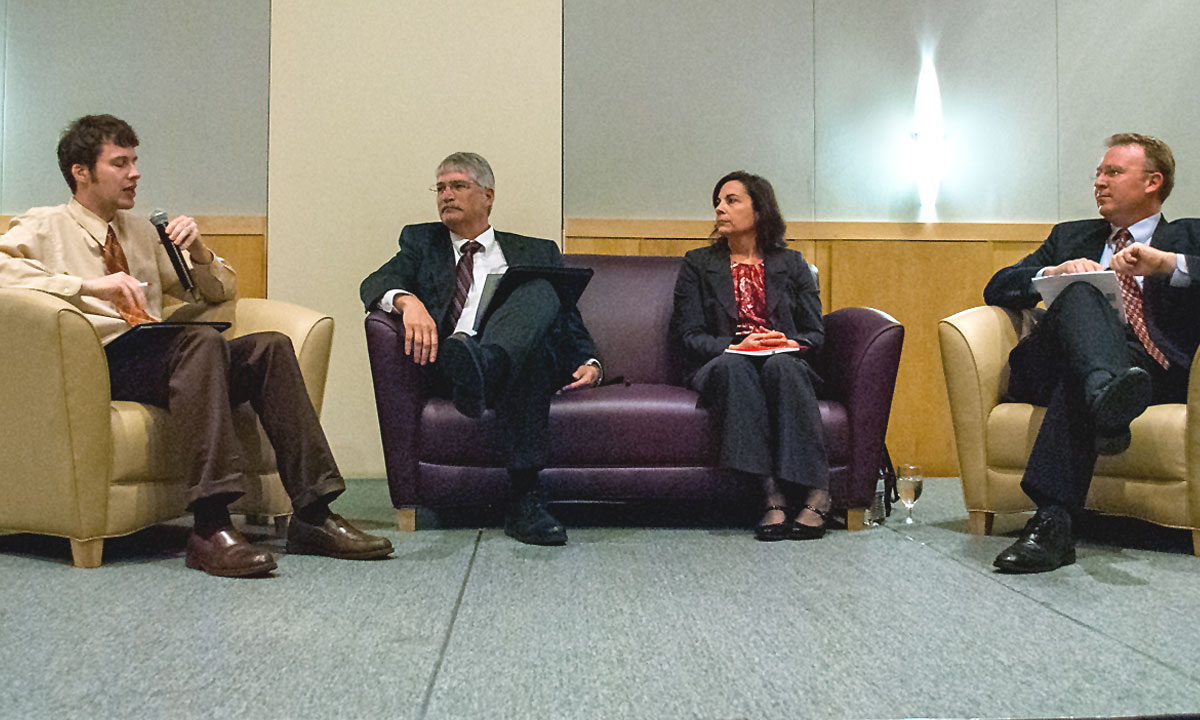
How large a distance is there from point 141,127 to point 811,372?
2856mm

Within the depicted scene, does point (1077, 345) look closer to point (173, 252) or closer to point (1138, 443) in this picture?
point (1138, 443)

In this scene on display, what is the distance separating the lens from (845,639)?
1.61 meters

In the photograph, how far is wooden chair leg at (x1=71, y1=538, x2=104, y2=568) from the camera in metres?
2.18

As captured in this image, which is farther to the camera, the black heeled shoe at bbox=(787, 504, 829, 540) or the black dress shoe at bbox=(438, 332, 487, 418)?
the black heeled shoe at bbox=(787, 504, 829, 540)

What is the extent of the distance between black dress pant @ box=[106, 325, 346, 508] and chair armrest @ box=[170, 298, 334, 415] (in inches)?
9.9

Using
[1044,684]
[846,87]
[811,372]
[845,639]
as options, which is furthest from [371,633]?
[846,87]

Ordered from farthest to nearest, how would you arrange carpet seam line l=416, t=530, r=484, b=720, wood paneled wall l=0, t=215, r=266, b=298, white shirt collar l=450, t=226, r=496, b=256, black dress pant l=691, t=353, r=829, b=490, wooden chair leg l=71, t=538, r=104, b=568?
wood paneled wall l=0, t=215, r=266, b=298 < white shirt collar l=450, t=226, r=496, b=256 < black dress pant l=691, t=353, r=829, b=490 < wooden chair leg l=71, t=538, r=104, b=568 < carpet seam line l=416, t=530, r=484, b=720

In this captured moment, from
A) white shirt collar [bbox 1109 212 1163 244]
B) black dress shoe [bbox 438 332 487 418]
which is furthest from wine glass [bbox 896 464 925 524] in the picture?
black dress shoe [bbox 438 332 487 418]

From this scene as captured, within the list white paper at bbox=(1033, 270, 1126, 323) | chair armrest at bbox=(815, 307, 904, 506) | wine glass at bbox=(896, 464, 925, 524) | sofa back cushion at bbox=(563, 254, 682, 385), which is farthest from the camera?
sofa back cushion at bbox=(563, 254, 682, 385)

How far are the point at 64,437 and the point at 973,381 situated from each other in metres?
2.44

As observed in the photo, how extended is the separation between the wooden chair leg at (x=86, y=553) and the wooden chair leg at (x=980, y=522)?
237cm

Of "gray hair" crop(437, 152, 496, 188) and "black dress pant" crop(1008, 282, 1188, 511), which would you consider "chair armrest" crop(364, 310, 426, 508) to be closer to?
"gray hair" crop(437, 152, 496, 188)

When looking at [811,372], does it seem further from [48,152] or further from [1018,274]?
[48,152]

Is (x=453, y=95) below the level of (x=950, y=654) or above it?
above
